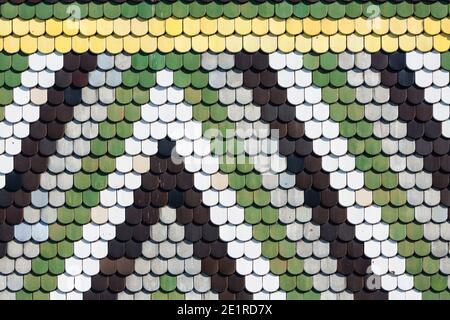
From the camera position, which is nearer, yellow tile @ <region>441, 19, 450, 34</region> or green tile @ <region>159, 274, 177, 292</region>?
green tile @ <region>159, 274, 177, 292</region>

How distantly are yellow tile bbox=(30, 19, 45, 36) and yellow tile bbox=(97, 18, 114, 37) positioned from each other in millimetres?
455

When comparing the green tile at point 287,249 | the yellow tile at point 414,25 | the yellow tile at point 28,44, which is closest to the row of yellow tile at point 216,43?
the yellow tile at point 28,44

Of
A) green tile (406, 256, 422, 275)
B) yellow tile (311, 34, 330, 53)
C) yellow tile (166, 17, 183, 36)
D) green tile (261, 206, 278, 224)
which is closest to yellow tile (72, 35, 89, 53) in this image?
yellow tile (166, 17, 183, 36)

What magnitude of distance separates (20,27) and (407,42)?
3.13 meters

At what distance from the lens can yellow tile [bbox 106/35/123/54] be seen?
1095cm

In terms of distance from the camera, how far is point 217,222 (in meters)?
10.7

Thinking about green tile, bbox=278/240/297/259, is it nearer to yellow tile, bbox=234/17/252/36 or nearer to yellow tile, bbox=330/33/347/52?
yellow tile, bbox=330/33/347/52

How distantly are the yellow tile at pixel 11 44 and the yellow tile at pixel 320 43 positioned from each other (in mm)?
2385

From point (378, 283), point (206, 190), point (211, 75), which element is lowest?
point (378, 283)

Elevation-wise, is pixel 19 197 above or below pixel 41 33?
below

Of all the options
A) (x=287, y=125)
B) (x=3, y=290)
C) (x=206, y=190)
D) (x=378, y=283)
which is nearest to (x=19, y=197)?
(x=3, y=290)

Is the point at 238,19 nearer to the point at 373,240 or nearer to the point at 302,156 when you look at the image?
the point at 302,156

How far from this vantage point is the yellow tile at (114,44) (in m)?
10.9

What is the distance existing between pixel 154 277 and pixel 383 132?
215cm
